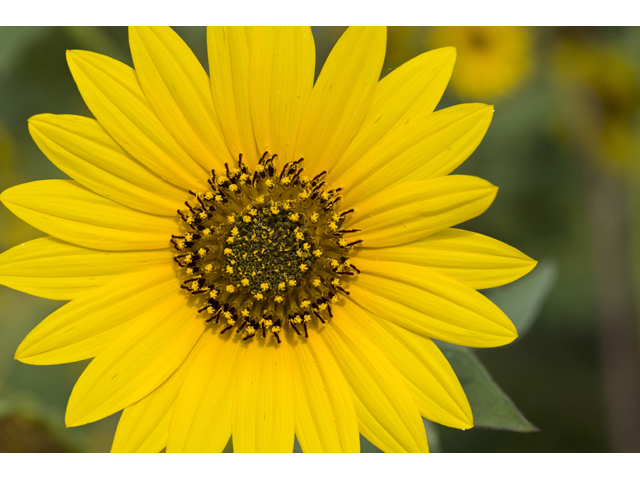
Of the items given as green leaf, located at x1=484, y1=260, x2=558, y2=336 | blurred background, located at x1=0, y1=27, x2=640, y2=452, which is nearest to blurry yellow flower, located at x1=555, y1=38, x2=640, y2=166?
blurred background, located at x1=0, y1=27, x2=640, y2=452

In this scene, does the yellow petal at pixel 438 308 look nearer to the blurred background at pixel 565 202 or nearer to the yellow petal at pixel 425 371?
the yellow petal at pixel 425 371

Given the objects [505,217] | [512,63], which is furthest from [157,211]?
[512,63]

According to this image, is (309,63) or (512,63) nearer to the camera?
(309,63)

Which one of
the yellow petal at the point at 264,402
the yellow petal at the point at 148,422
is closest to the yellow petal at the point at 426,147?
the yellow petal at the point at 264,402

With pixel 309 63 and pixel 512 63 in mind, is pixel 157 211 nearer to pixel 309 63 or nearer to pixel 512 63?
pixel 309 63

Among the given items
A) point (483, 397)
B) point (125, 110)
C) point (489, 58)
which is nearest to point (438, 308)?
point (483, 397)

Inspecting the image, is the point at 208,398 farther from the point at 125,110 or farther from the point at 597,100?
the point at 597,100

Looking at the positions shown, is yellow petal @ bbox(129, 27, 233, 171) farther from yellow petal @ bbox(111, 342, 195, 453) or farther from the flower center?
yellow petal @ bbox(111, 342, 195, 453)

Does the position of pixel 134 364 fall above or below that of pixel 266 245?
below
